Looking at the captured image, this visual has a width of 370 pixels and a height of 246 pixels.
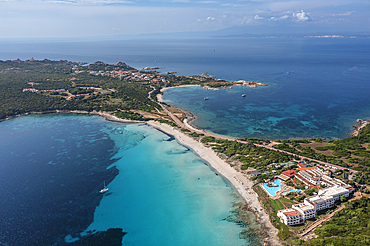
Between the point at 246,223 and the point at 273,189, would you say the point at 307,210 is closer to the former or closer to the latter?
the point at 273,189

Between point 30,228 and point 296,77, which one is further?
point 296,77

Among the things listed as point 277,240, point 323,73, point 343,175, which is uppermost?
point 323,73

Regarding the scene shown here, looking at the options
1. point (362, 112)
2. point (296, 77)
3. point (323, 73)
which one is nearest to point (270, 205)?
point (362, 112)

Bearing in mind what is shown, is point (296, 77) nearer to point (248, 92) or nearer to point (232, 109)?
point (248, 92)

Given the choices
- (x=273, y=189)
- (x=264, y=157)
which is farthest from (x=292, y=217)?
(x=264, y=157)

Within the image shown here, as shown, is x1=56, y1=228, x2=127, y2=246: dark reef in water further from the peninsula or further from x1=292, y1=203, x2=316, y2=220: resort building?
x1=292, y1=203, x2=316, y2=220: resort building

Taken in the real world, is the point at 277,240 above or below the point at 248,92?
below
